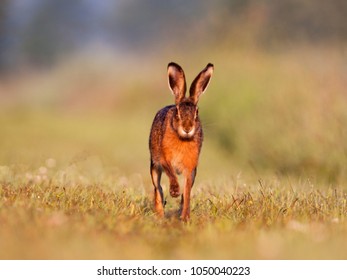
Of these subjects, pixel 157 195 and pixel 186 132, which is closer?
pixel 186 132

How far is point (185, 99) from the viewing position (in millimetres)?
6934

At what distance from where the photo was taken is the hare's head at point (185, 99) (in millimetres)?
6758

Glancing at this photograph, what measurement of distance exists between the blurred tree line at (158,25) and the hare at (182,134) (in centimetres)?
1284

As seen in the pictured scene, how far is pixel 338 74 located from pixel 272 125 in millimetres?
1725

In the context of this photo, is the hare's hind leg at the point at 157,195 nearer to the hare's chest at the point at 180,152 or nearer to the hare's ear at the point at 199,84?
the hare's chest at the point at 180,152

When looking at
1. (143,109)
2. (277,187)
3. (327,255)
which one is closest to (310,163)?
(277,187)

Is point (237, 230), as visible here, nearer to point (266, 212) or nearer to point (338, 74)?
point (266, 212)

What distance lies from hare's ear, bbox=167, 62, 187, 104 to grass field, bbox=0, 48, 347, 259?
1.01 metres

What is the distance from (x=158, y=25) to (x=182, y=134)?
3891 cm

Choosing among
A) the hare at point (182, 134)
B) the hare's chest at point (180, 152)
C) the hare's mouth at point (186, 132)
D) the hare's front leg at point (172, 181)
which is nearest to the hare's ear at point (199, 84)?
the hare at point (182, 134)

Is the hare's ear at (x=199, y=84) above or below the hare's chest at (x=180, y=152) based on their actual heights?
above

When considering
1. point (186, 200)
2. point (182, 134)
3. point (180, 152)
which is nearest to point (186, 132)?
point (182, 134)

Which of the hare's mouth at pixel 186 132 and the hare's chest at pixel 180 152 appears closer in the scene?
the hare's mouth at pixel 186 132

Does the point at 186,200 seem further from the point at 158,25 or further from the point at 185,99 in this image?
the point at 158,25
